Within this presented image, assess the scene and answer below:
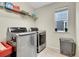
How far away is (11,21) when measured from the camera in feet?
4.09

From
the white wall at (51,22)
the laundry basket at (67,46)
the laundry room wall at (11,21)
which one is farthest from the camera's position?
the laundry basket at (67,46)

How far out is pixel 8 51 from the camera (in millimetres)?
1006

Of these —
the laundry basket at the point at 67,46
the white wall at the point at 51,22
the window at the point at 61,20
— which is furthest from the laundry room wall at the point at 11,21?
the laundry basket at the point at 67,46

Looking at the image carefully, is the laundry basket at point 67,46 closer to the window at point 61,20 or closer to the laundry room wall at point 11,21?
the window at point 61,20

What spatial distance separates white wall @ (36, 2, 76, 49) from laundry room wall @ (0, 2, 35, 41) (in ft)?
0.60

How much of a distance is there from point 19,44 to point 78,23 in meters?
1.10

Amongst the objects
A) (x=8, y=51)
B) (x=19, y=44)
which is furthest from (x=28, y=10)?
(x=8, y=51)

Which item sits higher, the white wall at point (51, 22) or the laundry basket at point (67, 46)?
the white wall at point (51, 22)

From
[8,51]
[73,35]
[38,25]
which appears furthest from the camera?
[73,35]

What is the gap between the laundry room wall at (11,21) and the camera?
1.19 m

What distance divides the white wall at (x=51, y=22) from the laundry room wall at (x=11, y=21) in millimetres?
184

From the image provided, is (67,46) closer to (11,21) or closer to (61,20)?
(61,20)

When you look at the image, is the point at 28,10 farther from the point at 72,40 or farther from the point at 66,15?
the point at 72,40

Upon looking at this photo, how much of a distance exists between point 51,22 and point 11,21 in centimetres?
68
